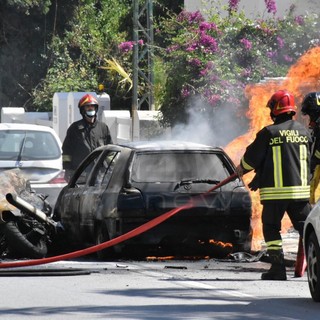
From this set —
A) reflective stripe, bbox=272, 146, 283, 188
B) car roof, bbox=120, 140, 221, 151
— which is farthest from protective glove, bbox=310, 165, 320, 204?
car roof, bbox=120, 140, 221, 151

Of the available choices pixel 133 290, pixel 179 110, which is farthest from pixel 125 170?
pixel 179 110

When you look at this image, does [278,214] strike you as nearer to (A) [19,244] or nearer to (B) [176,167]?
(B) [176,167]

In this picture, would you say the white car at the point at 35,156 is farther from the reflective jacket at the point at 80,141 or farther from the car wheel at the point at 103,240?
the car wheel at the point at 103,240

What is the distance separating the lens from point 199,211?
1372 centimetres

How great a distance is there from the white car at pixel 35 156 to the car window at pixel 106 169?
14.9 feet

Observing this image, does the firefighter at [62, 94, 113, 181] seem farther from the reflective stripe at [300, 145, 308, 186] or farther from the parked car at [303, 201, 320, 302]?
the parked car at [303, 201, 320, 302]

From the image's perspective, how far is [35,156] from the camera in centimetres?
2016

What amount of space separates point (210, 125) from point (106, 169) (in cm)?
1065

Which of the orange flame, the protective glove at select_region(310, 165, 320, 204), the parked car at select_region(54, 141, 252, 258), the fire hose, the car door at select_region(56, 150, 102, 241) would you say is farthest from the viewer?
the orange flame

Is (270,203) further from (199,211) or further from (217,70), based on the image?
(217,70)

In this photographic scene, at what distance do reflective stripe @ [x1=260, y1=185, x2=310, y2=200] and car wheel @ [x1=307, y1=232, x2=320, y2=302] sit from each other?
5.62ft

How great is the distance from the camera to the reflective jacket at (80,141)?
17.4 m

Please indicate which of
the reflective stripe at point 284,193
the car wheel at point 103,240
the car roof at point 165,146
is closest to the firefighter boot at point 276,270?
the reflective stripe at point 284,193

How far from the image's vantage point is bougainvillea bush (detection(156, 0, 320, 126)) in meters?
25.5
